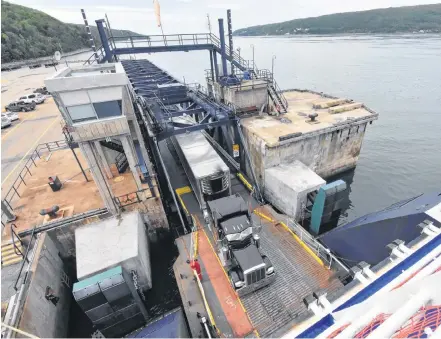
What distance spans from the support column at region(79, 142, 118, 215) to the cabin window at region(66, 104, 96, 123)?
1490 millimetres

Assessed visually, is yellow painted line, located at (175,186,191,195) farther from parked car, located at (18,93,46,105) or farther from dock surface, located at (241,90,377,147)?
parked car, located at (18,93,46,105)

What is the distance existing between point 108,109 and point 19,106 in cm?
4345

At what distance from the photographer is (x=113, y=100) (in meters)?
13.6

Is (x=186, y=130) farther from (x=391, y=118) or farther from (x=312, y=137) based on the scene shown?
(x=391, y=118)

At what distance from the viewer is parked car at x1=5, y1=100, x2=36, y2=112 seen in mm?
42656

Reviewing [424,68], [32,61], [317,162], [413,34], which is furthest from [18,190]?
[413,34]

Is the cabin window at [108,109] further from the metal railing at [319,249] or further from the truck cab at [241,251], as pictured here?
the metal railing at [319,249]

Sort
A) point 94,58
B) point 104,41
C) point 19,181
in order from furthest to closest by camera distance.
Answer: point 94,58 < point 104,41 < point 19,181

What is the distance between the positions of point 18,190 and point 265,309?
21.2 m

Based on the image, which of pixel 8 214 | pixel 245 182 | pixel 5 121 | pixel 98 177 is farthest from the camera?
pixel 5 121

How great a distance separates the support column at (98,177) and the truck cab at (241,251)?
24.9ft

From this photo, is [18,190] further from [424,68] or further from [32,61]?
[32,61]

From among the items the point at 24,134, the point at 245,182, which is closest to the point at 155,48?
the point at 245,182

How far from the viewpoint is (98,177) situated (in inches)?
572
